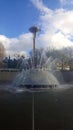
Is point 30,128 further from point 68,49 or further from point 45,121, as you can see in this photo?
point 68,49

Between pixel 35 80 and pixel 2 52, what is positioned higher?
pixel 2 52

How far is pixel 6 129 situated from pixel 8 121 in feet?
3.75

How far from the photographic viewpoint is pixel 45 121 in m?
9.24

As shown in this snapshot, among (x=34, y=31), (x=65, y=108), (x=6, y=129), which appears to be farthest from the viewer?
(x=34, y=31)

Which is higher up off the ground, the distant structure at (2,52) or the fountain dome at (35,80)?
the distant structure at (2,52)

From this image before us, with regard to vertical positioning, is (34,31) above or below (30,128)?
above

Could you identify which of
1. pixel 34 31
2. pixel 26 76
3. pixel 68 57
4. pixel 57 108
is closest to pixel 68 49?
pixel 68 57

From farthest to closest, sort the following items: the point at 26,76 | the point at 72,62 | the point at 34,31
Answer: the point at 72,62, the point at 34,31, the point at 26,76

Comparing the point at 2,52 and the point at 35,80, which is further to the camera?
the point at 2,52

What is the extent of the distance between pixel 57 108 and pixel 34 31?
29989 millimetres

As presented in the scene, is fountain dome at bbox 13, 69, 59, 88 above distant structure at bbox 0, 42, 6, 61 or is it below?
below

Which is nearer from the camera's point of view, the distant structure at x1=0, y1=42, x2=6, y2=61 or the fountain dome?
the fountain dome

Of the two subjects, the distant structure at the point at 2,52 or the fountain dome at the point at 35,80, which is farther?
the distant structure at the point at 2,52

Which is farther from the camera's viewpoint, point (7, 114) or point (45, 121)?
point (7, 114)
